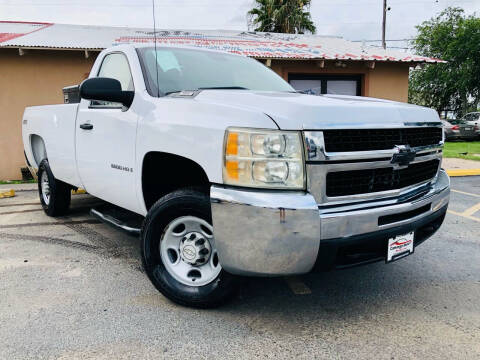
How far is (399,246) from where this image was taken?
2.86 metres

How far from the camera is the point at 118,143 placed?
11.8ft

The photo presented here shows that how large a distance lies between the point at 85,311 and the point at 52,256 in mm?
1401

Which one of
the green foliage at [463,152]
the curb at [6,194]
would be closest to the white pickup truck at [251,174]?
the curb at [6,194]

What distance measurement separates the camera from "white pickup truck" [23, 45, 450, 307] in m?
2.51

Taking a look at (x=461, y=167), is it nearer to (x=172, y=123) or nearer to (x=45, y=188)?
(x=45, y=188)

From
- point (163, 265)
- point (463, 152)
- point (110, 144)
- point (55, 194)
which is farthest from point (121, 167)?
point (463, 152)

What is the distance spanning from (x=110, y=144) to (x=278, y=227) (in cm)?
194

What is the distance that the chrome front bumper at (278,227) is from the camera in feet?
8.00

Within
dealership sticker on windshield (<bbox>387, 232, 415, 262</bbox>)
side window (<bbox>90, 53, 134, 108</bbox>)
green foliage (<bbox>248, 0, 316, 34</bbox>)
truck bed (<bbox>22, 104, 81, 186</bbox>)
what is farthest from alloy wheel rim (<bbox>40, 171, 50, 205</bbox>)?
green foliage (<bbox>248, 0, 316, 34</bbox>)

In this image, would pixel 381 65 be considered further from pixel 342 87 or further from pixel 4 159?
pixel 4 159

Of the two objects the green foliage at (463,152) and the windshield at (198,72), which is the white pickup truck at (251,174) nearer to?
the windshield at (198,72)

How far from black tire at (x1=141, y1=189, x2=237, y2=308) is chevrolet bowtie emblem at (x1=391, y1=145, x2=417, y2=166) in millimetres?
1244

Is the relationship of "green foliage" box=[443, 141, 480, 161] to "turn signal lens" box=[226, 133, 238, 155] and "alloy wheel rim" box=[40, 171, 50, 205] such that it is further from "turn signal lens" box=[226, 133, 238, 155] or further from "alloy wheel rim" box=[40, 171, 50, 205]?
"turn signal lens" box=[226, 133, 238, 155]

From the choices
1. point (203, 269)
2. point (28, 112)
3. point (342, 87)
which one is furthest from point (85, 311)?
point (342, 87)
